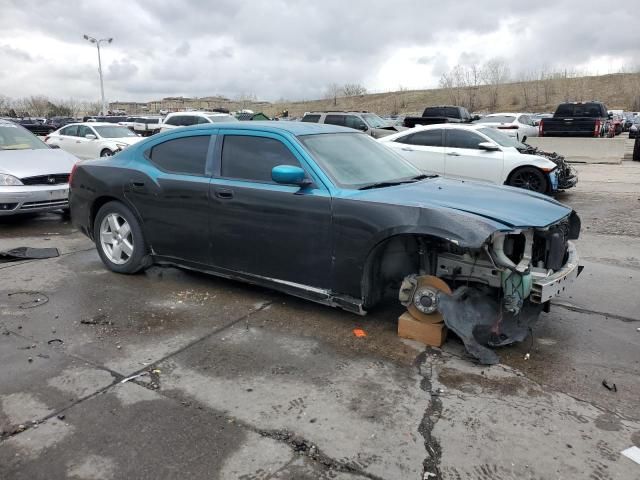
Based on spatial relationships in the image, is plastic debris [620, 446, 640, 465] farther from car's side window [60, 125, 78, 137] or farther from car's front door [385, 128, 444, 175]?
car's side window [60, 125, 78, 137]

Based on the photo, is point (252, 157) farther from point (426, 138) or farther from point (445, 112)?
point (445, 112)

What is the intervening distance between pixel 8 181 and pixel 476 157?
8374 millimetres

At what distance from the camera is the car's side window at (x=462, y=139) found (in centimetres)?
1124

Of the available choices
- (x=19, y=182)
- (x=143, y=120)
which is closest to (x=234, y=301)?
(x=19, y=182)

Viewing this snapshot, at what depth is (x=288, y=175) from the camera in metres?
4.24

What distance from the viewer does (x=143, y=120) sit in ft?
110

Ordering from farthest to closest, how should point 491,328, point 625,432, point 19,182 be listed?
point 19,182, point 491,328, point 625,432

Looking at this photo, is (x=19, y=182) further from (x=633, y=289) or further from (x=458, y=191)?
(x=633, y=289)

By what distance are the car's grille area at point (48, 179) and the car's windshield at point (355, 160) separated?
5.49m

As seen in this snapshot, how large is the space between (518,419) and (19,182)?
303 inches

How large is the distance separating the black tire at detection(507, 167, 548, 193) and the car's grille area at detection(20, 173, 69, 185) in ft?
26.7

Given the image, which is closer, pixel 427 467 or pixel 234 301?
pixel 427 467

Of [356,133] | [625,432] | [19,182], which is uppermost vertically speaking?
[356,133]

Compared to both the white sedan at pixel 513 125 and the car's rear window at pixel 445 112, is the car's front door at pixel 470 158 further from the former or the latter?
the car's rear window at pixel 445 112
